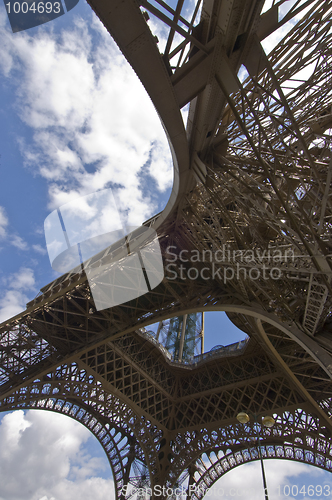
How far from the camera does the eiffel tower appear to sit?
5382 millimetres

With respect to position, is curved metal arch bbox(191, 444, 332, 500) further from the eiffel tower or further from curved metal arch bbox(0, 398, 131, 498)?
curved metal arch bbox(0, 398, 131, 498)

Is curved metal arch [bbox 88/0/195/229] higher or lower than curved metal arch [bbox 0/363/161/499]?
higher

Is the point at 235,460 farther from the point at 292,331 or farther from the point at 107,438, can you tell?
the point at 292,331

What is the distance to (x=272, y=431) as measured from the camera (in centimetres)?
1909

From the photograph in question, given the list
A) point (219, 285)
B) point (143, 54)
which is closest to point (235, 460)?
point (219, 285)

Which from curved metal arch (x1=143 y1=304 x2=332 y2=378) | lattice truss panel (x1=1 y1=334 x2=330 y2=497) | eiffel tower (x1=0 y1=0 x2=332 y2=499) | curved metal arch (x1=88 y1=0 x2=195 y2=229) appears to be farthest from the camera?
lattice truss panel (x1=1 y1=334 x2=330 y2=497)

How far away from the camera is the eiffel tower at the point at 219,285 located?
5.38m

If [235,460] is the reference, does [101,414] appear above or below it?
above

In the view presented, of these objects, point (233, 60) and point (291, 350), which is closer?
point (233, 60)

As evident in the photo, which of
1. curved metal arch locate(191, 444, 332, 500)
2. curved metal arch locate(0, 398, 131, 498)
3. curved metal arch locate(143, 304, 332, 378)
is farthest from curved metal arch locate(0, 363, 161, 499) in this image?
curved metal arch locate(143, 304, 332, 378)

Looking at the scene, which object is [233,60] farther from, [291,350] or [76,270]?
[291,350]

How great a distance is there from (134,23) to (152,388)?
21880 millimetres

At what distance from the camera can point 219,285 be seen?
1462cm

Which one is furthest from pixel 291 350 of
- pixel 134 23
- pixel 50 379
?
pixel 134 23
